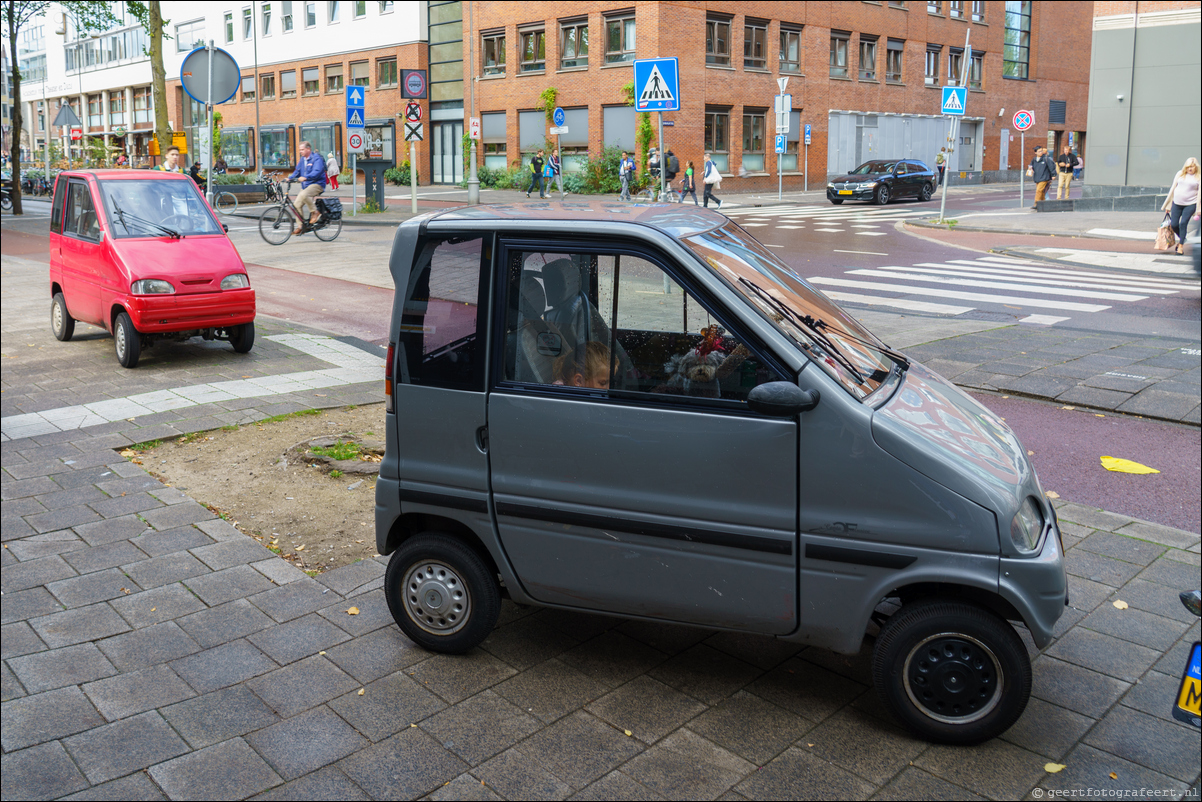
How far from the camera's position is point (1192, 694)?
7.28 feet

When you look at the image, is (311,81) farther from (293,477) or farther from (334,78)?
(293,477)

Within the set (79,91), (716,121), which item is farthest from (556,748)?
(79,91)

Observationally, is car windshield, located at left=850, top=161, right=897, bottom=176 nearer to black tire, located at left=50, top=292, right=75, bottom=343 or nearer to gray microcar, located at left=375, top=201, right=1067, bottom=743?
black tire, located at left=50, top=292, right=75, bottom=343

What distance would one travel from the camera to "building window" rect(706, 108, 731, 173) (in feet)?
145

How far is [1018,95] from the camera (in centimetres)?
6316

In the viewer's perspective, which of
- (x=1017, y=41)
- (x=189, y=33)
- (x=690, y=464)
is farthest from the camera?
(x=189, y=33)

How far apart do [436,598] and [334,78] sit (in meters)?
58.4

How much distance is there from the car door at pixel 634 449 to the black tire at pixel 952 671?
1.27 ft

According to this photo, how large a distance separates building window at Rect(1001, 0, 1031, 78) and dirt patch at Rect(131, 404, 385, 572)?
63328mm

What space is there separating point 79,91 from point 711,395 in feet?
308

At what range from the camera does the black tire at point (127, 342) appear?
960 cm

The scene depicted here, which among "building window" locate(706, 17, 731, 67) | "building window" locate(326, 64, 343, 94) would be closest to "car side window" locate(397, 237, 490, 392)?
"building window" locate(706, 17, 731, 67)

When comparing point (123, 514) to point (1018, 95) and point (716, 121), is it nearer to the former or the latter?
point (716, 121)

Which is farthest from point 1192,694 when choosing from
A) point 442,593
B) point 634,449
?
point 442,593
